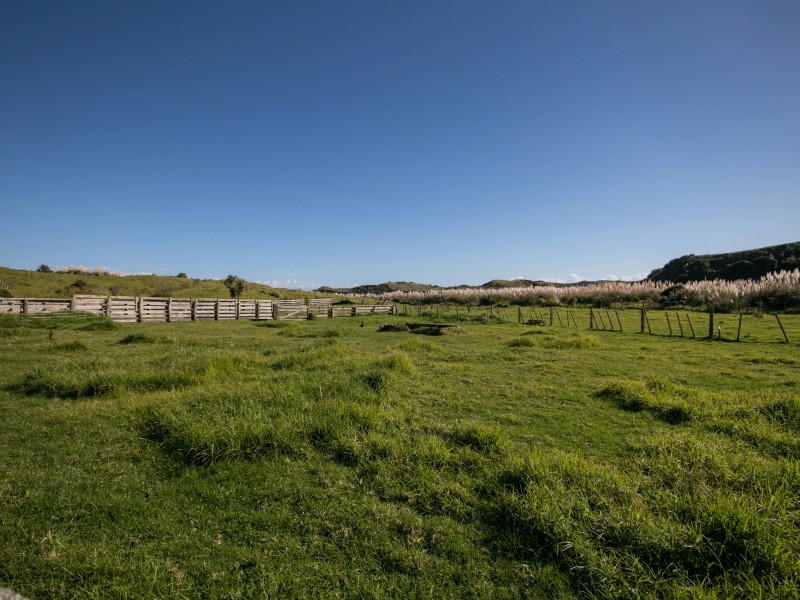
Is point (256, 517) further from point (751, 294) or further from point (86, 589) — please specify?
point (751, 294)

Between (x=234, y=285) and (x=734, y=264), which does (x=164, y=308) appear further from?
(x=734, y=264)

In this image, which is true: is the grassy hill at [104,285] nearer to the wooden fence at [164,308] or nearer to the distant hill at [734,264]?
the wooden fence at [164,308]

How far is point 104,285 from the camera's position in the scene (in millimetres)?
46156

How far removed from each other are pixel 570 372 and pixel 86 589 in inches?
448

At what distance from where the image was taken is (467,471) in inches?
192

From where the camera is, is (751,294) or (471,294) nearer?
(751,294)

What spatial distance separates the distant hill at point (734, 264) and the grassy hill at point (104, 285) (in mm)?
79228

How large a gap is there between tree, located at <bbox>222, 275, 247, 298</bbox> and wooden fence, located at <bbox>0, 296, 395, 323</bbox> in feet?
45.4

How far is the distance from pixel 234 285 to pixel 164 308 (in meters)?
25.8

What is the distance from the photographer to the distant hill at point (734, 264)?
6178cm

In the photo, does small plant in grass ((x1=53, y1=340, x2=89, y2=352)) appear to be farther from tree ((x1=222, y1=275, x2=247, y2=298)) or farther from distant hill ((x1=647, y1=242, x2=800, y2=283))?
distant hill ((x1=647, y1=242, x2=800, y2=283))

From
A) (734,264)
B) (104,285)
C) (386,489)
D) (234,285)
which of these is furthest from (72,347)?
(734,264)

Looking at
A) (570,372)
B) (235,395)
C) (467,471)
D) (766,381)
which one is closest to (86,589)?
Result: (467,471)

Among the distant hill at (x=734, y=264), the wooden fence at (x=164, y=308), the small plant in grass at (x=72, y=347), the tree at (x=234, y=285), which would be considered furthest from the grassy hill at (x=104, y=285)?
the distant hill at (x=734, y=264)
